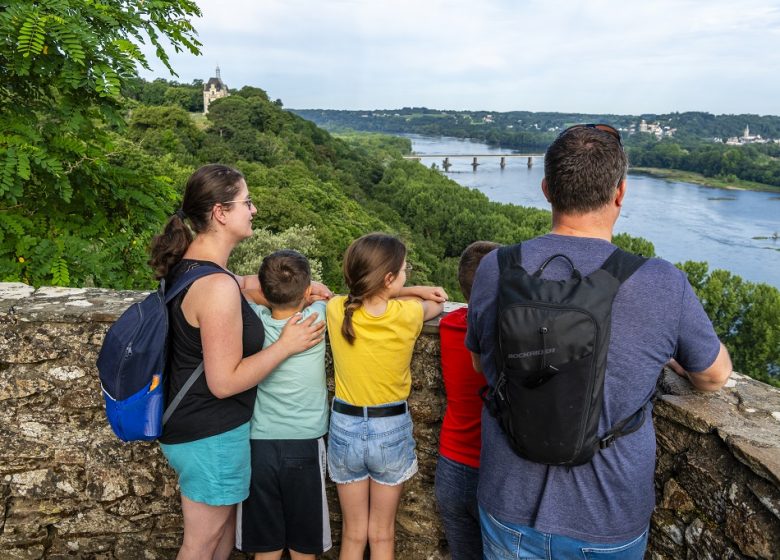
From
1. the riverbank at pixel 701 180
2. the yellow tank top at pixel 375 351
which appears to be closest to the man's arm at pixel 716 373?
the yellow tank top at pixel 375 351

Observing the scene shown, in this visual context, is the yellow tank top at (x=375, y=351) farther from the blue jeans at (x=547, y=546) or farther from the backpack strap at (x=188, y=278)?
the blue jeans at (x=547, y=546)

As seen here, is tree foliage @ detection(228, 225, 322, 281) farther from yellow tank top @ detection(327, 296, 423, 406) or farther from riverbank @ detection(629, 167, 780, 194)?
riverbank @ detection(629, 167, 780, 194)

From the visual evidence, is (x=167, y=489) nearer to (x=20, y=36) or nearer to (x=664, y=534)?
(x=664, y=534)

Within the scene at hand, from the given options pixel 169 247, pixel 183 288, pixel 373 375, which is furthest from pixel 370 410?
pixel 169 247

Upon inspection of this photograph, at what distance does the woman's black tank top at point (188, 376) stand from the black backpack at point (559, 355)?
2.97ft

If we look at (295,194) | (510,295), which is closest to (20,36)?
(510,295)

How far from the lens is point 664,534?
6.91 ft

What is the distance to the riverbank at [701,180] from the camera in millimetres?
87625

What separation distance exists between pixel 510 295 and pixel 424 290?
0.95 meters

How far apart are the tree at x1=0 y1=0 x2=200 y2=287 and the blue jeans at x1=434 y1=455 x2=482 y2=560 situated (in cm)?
273

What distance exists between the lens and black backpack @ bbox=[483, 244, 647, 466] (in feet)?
4.75

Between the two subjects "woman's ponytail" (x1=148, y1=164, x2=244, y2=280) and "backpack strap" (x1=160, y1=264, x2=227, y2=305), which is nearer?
"backpack strap" (x1=160, y1=264, x2=227, y2=305)

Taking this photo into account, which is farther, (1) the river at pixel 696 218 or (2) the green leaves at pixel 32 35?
(1) the river at pixel 696 218

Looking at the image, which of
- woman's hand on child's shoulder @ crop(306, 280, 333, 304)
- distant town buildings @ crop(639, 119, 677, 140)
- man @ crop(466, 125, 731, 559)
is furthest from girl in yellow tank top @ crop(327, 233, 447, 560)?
distant town buildings @ crop(639, 119, 677, 140)
